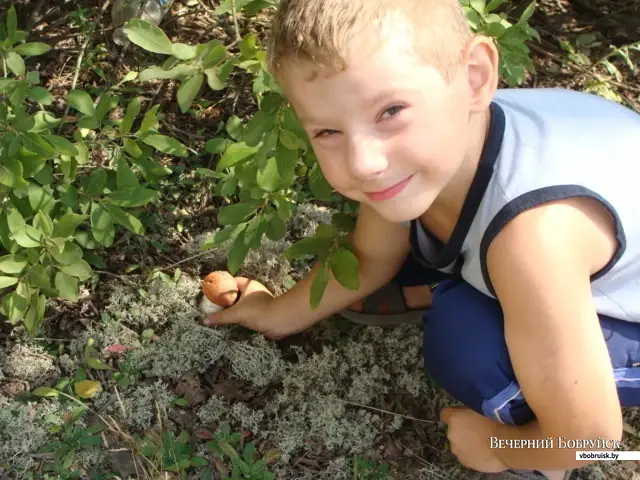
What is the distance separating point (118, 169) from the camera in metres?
1.92

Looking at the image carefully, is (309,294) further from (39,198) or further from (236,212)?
(39,198)

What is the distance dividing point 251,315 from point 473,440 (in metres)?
0.71

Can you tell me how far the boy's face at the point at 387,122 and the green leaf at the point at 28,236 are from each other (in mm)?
800

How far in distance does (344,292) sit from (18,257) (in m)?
0.86

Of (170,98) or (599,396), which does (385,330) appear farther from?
(170,98)

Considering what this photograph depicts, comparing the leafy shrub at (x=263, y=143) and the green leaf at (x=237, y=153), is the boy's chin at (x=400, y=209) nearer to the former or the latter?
the leafy shrub at (x=263, y=143)

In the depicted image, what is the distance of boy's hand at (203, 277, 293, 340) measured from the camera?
7.14 feet

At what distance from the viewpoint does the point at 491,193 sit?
147 centimetres

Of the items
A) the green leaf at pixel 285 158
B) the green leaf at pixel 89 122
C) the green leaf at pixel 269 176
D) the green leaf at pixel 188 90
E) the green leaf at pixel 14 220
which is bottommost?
the green leaf at pixel 14 220

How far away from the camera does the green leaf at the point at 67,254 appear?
5.93 feet

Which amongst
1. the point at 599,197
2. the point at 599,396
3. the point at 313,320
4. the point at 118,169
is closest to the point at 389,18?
the point at 599,197

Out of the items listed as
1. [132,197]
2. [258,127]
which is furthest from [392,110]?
[132,197]

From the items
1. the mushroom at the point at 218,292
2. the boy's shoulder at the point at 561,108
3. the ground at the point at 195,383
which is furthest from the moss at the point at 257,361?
the boy's shoulder at the point at 561,108

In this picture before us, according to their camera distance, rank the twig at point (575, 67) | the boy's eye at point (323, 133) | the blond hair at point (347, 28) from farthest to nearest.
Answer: the twig at point (575, 67), the boy's eye at point (323, 133), the blond hair at point (347, 28)
